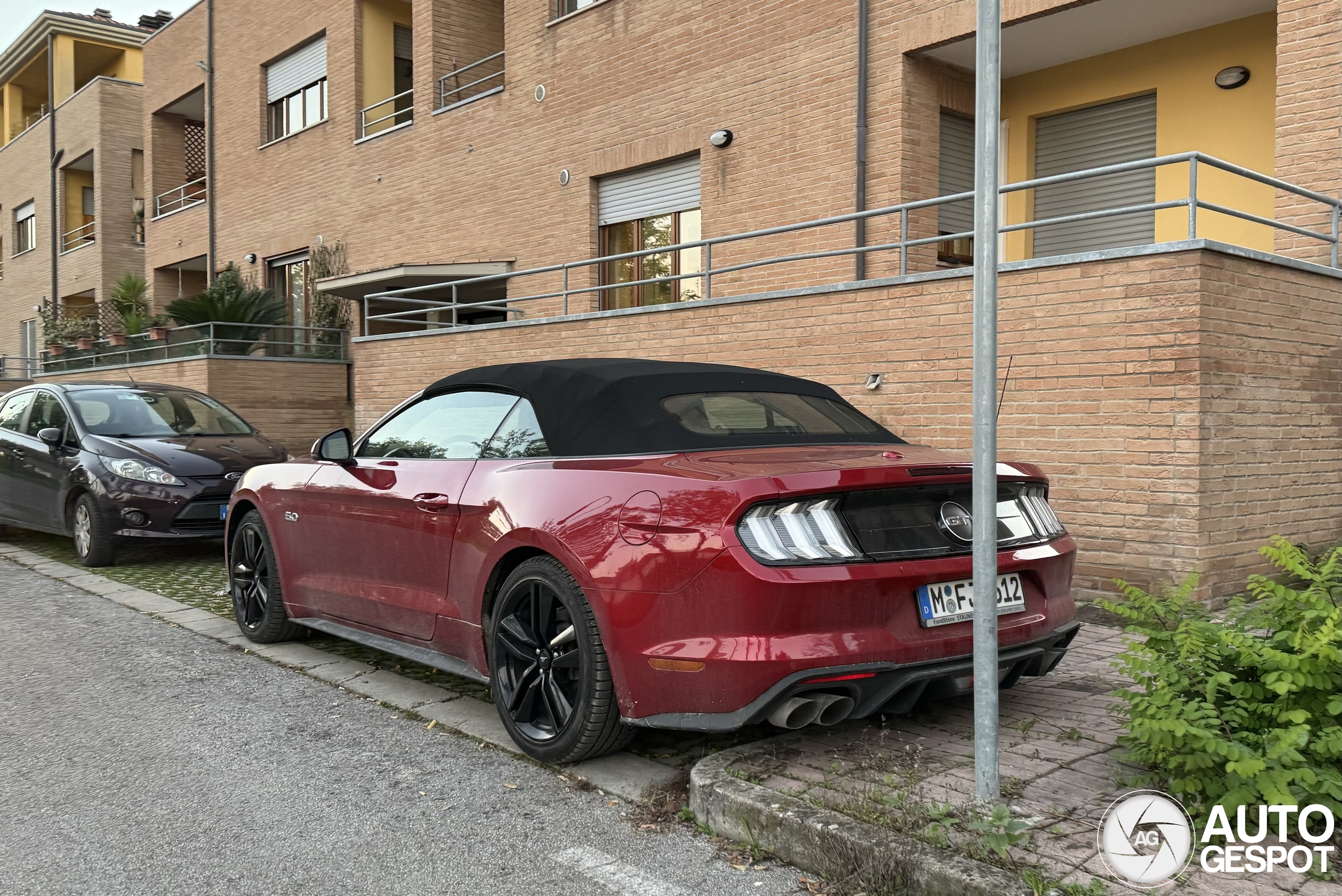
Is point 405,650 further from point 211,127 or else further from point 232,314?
point 211,127

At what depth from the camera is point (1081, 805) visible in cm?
317

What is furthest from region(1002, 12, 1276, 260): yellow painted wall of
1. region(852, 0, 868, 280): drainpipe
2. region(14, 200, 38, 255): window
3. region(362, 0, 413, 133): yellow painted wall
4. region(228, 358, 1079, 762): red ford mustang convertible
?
region(14, 200, 38, 255): window

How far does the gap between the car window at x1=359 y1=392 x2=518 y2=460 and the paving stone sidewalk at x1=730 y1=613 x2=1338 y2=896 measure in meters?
1.77

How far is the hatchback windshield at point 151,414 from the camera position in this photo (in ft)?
31.3

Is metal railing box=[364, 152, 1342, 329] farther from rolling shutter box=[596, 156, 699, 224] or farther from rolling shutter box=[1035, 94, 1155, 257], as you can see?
rolling shutter box=[596, 156, 699, 224]

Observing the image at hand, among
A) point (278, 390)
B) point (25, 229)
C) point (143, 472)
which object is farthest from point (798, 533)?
point (25, 229)

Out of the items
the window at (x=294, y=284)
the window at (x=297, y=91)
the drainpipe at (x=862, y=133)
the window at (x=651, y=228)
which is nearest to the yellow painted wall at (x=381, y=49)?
the window at (x=297, y=91)

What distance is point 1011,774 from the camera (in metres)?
3.45

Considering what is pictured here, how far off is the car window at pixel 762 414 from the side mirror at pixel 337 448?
73.7 inches

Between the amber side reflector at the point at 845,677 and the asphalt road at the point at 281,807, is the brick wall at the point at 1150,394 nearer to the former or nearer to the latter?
the amber side reflector at the point at 845,677

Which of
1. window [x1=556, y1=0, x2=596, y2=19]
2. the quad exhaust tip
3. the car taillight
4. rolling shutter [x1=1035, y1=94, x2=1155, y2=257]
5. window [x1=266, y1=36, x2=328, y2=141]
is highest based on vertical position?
window [x1=266, y1=36, x2=328, y2=141]

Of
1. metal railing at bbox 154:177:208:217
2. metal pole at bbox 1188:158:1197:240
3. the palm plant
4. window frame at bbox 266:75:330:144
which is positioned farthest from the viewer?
metal railing at bbox 154:177:208:217

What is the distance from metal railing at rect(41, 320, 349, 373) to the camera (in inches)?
737

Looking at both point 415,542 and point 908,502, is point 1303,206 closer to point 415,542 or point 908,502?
point 908,502
